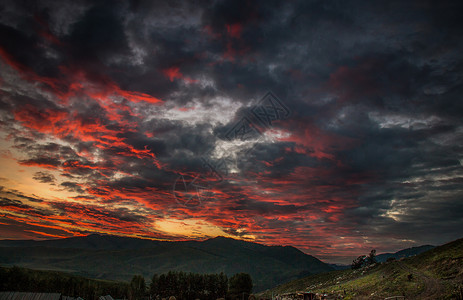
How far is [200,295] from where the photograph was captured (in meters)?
86.9

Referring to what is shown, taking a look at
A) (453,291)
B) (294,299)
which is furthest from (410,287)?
(294,299)

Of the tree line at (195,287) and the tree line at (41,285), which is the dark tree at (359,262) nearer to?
the tree line at (195,287)

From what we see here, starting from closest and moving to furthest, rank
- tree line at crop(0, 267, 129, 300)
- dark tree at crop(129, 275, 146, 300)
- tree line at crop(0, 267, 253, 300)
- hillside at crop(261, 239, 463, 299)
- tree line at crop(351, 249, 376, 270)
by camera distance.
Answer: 1. hillside at crop(261, 239, 463, 299)
2. tree line at crop(0, 267, 129, 300)
3. tree line at crop(0, 267, 253, 300)
4. dark tree at crop(129, 275, 146, 300)
5. tree line at crop(351, 249, 376, 270)

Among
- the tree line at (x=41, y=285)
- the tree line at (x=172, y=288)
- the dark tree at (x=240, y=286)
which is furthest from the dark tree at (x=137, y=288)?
the dark tree at (x=240, y=286)

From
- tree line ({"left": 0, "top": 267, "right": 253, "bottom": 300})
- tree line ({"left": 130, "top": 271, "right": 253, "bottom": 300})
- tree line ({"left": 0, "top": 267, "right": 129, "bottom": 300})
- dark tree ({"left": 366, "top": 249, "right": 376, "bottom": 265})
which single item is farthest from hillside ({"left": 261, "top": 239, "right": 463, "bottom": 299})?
dark tree ({"left": 366, "top": 249, "right": 376, "bottom": 265})

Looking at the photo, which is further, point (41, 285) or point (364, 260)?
point (364, 260)

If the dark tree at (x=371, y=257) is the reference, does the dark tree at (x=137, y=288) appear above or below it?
below

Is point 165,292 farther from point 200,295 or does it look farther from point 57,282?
point 57,282

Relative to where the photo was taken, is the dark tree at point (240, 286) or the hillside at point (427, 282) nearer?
the hillside at point (427, 282)

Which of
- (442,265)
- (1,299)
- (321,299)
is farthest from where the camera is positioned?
(321,299)

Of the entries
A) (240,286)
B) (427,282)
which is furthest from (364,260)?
(427,282)

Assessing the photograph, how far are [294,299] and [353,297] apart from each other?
9275mm

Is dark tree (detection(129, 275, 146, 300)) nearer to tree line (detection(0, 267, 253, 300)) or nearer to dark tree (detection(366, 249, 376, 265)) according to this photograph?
tree line (detection(0, 267, 253, 300))

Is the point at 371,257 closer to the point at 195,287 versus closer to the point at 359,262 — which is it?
the point at 359,262
